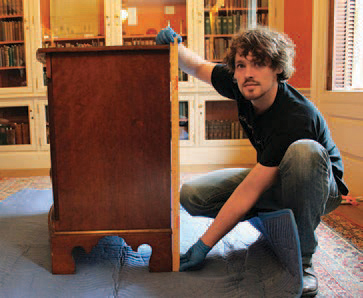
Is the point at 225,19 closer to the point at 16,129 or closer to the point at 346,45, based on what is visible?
the point at 346,45

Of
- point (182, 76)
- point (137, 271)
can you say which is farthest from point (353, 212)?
point (182, 76)

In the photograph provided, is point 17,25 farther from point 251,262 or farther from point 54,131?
point 251,262

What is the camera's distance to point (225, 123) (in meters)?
4.11

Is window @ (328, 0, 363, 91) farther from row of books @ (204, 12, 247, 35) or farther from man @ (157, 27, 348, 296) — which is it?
man @ (157, 27, 348, 296)

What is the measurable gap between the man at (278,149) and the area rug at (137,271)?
0.11 meters

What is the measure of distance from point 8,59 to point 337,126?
3.08 metres

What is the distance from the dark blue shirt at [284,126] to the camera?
1338mm

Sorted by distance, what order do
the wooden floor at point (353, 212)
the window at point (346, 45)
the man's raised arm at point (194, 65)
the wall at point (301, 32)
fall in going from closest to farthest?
the man's raised arm at point (194, 65)
the wooden floor at point (353, 212)
the window at point (346, 45)
the wall at point (301, 32)

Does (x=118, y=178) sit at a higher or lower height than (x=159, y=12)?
lower

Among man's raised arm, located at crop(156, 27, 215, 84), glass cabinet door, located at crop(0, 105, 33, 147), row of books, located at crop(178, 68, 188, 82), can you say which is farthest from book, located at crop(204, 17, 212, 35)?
man's raised arm, located at crop(156, 27, 215, 84)

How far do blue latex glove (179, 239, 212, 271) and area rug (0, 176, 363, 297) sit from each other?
3 centimetres

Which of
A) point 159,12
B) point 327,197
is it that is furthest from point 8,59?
point 327,197

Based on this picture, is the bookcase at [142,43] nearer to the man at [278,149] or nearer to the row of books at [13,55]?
the row of books at [13,55]

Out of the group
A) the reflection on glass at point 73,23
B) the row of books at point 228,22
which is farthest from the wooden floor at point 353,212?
the reflection on glass at point 73,23
